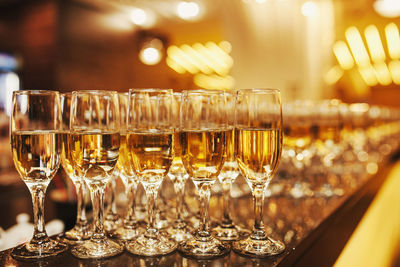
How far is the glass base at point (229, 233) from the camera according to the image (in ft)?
2.78

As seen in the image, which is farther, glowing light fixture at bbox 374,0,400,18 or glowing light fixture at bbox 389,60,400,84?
glowing light fixture at bbox 389,60,400,84

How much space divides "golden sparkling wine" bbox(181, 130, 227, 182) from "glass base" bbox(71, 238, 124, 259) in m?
0.21

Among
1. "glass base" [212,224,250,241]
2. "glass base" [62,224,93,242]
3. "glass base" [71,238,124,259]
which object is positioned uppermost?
"glass base" [71,238,124,259]

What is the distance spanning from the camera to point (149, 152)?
0.72 meters

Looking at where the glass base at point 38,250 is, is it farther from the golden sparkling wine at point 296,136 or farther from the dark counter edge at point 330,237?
the golden sparkling wine at point 296,136

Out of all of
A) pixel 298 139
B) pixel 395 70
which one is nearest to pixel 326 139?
pixel 298 139

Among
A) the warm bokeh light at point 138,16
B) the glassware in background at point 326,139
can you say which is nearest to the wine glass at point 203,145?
the glassware in background at point 326,139

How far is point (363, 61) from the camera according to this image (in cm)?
1216

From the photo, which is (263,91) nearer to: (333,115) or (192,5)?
(333,115)

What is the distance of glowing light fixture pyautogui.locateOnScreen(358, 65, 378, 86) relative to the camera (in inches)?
538

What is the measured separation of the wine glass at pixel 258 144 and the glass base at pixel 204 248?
0.10 feet

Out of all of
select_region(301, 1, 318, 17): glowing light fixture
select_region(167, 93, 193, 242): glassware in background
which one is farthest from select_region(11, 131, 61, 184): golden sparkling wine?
select_region(301, 1, 318, 17): glowing light fixture

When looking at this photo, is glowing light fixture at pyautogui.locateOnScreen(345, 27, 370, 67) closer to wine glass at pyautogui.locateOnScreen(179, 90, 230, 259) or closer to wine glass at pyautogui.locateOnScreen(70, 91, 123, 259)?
wine glass at pyautogui.locateOnScreen(179, 90, 230, 259)

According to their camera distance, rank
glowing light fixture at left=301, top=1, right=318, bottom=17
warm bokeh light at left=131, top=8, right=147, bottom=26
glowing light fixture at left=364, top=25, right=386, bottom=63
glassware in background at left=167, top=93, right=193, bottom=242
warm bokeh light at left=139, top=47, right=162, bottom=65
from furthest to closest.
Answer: glowing light fixture at left=364, top=25, right=386, bottom=63
warm bokeh light at left=139, top=47, right=162, bottom=65
warm bokeh light at left=131, top=8, right=147, bottom=26
glowing light fixture at left=301, top=1, right=318, bottom=17
glassware in background at left=167, top=93, right=193, bottom=242
